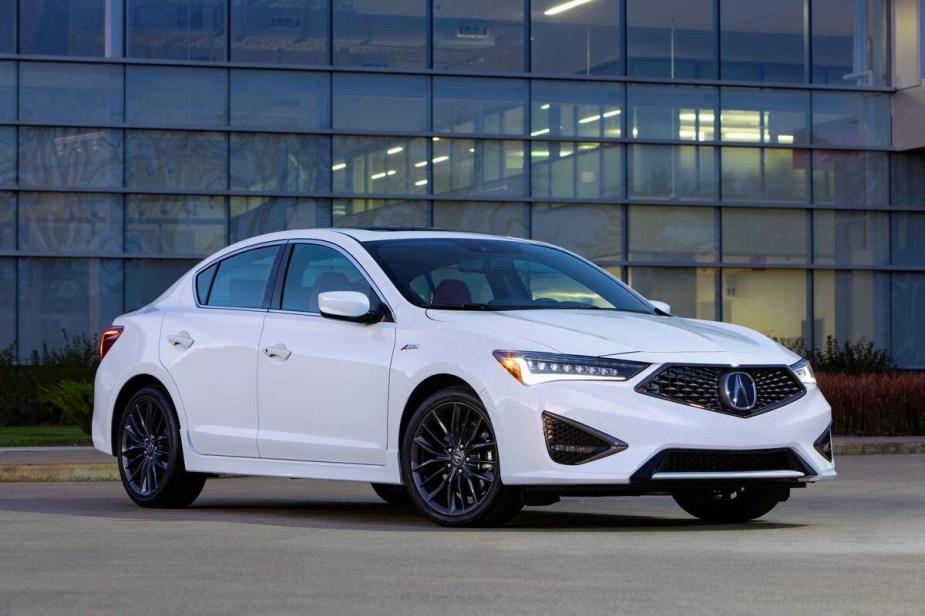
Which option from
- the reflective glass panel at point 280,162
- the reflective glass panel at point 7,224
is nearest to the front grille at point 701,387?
the reflective glass panel at point 280,162

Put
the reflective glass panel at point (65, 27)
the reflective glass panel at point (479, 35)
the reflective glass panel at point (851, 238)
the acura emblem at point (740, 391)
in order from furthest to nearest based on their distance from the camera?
the reflective glass panel at point (851, 238) → the reflective glass panel at point (479, 35) → the reflective glass panel at point (65, 27) → the acura emblem at point (740, 391)

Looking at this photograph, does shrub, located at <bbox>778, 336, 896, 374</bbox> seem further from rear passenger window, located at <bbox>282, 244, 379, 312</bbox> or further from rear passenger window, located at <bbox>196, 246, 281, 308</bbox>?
rear passenger window, located at <bbox>282, 244, 379, 312</bbox>

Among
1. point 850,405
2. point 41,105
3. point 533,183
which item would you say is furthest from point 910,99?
point 41,105

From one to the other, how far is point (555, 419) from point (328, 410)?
170cm

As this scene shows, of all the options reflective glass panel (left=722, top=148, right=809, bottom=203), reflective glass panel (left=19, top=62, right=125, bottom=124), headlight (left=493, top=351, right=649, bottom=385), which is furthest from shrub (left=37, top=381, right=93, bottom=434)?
reflective glass panel (left=722, top=148, right=809, bottom=203)

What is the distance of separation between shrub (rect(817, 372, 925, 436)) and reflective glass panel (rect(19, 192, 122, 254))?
12.9m

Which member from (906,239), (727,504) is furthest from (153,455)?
(906,239)

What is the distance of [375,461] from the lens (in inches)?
394

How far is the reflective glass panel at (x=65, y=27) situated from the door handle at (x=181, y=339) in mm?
20023

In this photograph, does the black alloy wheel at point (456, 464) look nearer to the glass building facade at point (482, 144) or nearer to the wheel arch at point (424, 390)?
the wheel arch at point (424, 390)

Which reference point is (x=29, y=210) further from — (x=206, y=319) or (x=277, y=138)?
(x=206, y=319)

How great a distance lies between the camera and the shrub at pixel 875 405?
77.4 feet

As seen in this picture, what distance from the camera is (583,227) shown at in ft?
105

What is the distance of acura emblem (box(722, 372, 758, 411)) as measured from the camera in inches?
367
